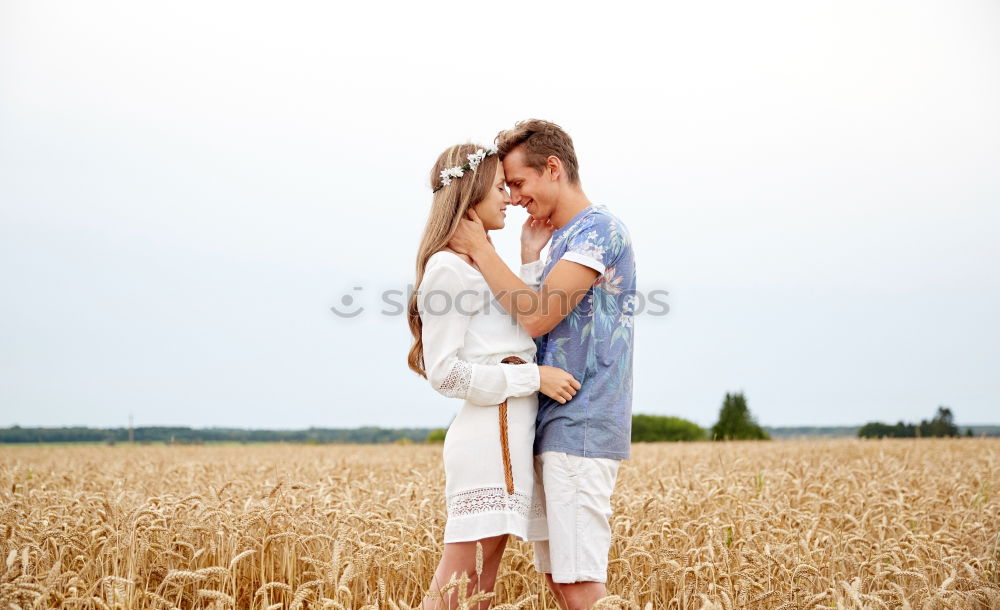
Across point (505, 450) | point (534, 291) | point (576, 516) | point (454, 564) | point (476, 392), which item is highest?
point (534, 291)

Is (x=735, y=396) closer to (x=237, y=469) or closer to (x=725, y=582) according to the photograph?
(x=237, y=469)

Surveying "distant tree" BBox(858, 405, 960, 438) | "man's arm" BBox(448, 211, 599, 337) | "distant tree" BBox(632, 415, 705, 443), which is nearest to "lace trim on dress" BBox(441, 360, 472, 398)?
"man's arm" BBox(448, 211, 599, 337)

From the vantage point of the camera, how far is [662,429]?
3400 cm

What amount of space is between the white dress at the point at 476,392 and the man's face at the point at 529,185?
490mm

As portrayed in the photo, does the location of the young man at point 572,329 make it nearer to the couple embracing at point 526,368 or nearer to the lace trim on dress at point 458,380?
the couple embracing at point 526,368

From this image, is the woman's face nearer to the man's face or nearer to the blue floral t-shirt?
the man's face

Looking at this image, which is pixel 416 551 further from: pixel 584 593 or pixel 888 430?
pixel 888 430

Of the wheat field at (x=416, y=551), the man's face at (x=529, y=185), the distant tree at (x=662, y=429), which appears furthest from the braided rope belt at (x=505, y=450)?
the distant tree at (x=662, y=429)

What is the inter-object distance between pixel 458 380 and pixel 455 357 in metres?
0.09

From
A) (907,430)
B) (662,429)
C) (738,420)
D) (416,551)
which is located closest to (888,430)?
(907,430)

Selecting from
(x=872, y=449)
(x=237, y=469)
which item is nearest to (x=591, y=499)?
(x=237, y=469)

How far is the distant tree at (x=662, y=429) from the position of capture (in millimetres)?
33469

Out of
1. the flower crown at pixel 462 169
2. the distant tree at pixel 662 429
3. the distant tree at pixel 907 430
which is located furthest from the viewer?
the distant tree at pixel 662 429

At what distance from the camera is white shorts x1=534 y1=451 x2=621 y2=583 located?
3061mm
